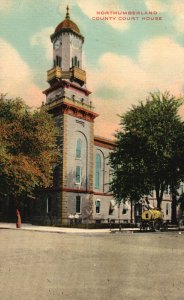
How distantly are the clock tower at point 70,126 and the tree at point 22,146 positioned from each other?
5128mm

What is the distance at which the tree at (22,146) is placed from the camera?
32031 mm

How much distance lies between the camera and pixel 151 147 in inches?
1302

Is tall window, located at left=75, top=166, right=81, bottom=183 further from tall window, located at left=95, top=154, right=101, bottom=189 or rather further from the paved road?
the paved road

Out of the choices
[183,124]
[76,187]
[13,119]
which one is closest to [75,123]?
[76,187]

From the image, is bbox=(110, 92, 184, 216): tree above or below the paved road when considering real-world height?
above

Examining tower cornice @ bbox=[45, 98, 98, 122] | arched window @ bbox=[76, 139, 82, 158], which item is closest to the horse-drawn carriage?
arched window @ bbox=[76, 139, 82, 158]

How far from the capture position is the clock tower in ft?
136

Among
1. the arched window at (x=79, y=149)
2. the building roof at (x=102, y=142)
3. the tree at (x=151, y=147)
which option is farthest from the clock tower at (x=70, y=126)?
the tree at (x=151, y=147)

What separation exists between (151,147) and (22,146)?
1140 centimetres

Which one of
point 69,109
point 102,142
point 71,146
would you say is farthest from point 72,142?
point 102,142

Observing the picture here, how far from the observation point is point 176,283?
8.31 meters

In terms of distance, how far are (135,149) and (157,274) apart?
25293mm

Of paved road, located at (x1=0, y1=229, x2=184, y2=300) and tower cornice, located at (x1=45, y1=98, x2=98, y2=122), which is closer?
paved road, located at (x1=0, y1=229, x2=184, y2=300)

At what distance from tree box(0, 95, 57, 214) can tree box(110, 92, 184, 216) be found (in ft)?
22.8
